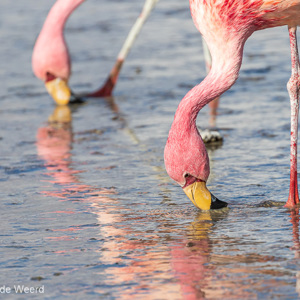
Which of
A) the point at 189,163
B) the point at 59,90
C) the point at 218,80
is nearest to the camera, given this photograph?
the point at 189,163

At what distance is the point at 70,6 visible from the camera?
339 inches

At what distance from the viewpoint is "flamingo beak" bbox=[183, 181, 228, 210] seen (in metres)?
5.16

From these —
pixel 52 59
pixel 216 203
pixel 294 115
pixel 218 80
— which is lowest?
pixel 216 203

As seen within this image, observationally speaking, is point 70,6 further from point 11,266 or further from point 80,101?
point 11,266

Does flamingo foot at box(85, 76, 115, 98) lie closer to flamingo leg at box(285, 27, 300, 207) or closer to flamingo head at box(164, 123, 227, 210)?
flamingo leg at box(285, 27, 300, 207)

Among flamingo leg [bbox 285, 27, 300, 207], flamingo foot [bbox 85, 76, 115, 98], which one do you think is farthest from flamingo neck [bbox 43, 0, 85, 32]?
flamingo leg [bbox 285, 27, 300, 207]

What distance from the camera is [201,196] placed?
17.0 ft

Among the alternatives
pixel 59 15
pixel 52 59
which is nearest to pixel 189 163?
pixel 52 59

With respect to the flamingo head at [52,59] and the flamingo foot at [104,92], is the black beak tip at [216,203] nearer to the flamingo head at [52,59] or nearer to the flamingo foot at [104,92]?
the flamingo head at [52,59]

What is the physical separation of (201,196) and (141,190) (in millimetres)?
787

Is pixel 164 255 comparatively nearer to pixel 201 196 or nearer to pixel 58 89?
pixel 201 196

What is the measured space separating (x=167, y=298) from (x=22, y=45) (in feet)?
30.4

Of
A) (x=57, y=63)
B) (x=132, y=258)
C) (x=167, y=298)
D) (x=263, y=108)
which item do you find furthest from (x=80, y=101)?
(x=167, y=298)

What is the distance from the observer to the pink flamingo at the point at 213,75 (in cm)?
506
